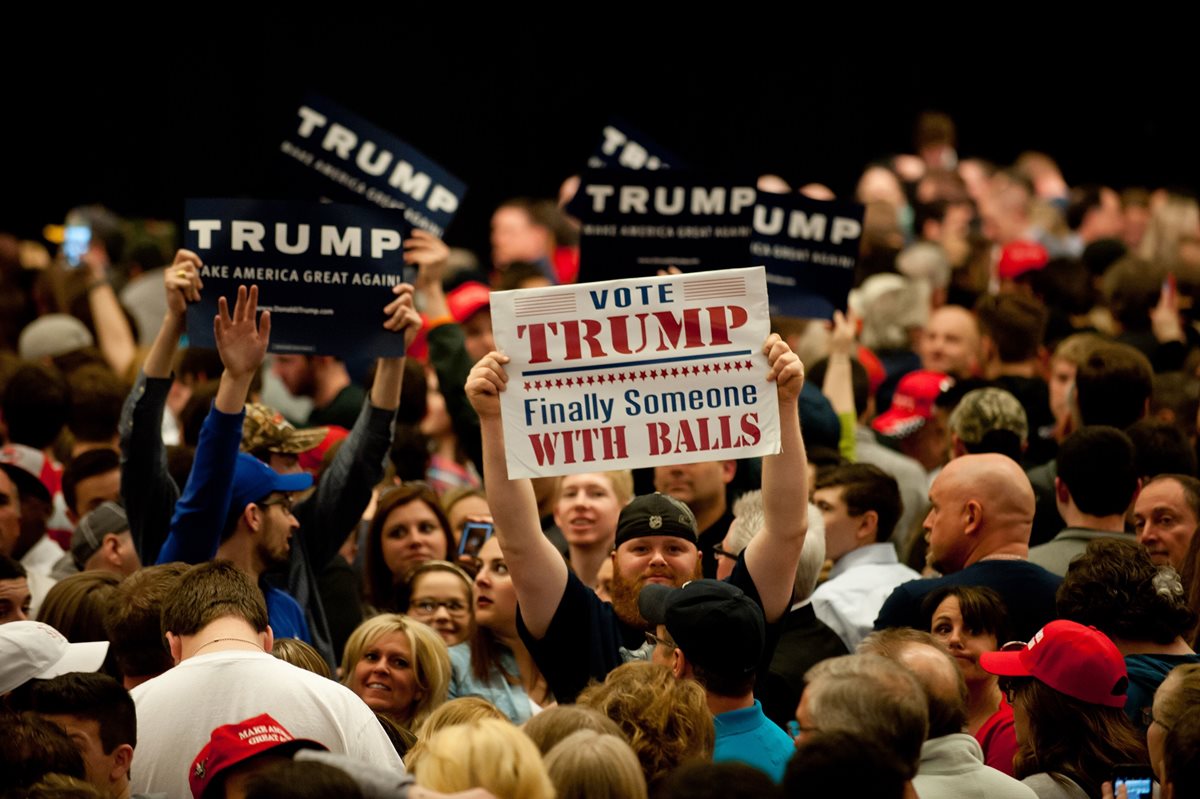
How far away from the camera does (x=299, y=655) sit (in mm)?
5777

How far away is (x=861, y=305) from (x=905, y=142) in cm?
1072

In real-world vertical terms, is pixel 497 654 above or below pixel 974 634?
below

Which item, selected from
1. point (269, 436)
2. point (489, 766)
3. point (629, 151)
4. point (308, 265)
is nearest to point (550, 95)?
point (629, 151)

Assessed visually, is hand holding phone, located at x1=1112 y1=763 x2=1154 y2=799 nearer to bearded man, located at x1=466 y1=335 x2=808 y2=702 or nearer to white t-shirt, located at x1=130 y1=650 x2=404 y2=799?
bearded man, located at x1=466 y1=335 x2=808 y2=702

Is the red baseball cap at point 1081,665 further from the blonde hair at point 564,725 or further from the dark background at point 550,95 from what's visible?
the dark background at point 550,95

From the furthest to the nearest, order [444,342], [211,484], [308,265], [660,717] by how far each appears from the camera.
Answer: [444,342] < [308,265] < [211,484] < [660,717]

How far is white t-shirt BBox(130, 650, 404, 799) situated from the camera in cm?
511

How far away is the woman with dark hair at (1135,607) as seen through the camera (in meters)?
5.80

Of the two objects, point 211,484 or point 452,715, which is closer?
point 452,715

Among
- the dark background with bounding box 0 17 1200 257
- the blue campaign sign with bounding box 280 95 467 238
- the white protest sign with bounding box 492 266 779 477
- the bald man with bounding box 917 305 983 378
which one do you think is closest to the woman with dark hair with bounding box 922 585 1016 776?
the white protest sign with bounding box 492 266 779 477

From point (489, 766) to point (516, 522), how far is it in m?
1.61

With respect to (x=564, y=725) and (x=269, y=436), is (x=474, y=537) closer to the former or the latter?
(x=269, y=436)

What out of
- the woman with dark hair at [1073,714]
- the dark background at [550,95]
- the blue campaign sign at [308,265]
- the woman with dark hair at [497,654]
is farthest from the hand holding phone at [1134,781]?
the dark background at [550,95]

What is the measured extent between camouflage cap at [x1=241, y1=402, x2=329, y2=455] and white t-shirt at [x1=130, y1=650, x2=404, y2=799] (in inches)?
79.9
